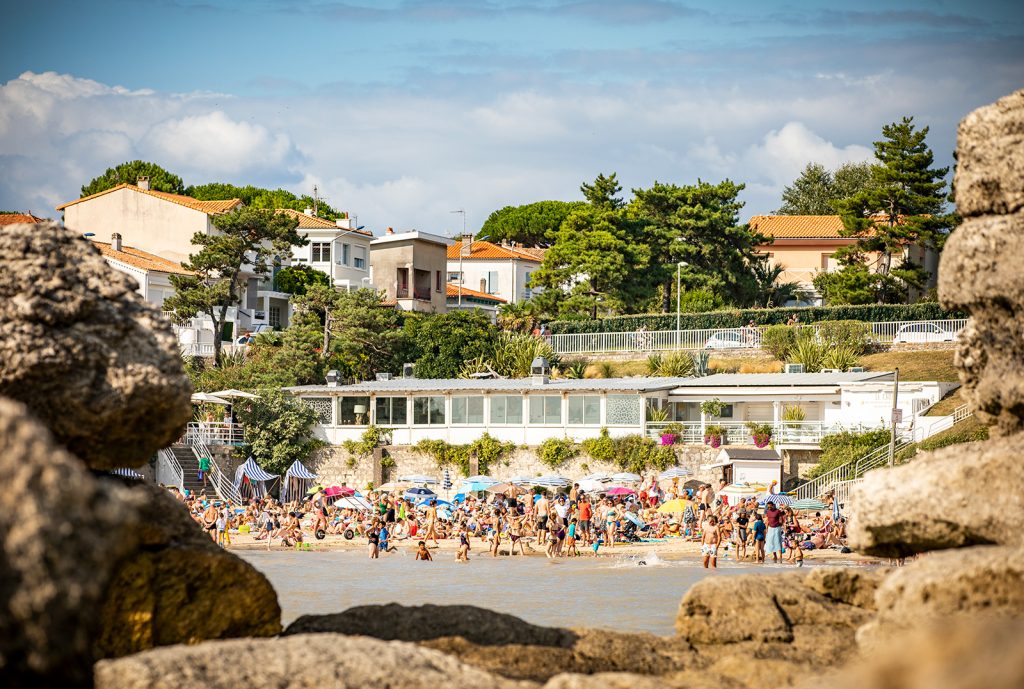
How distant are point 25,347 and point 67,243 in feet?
4.07

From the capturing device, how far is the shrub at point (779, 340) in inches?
1945

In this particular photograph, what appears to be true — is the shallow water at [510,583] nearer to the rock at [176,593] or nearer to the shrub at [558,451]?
the rock at [176,593]

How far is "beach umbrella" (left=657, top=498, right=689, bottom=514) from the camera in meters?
35.4

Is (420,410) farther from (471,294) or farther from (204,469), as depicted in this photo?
(471,294)

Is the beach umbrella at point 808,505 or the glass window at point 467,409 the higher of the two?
the glass window at point 467,409

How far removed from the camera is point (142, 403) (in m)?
9.12

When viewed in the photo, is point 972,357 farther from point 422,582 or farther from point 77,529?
point 422,582

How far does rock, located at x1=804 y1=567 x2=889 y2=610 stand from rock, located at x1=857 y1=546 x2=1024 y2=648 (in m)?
3.17

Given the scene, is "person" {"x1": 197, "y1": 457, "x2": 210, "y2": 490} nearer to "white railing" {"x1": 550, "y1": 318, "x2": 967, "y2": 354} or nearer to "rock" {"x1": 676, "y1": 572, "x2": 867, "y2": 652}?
"white railing" {"x1": 550, "y1": 318, "x2": 967, "y2": 354}

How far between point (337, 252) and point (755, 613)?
60.4m

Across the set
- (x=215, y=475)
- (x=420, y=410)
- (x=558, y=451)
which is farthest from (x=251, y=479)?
(x=558, y=451)

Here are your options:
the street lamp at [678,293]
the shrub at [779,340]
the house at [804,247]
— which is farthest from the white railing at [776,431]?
the house at [804,247]

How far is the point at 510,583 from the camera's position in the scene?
85.9 ft

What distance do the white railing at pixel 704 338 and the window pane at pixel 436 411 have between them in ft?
34.5
